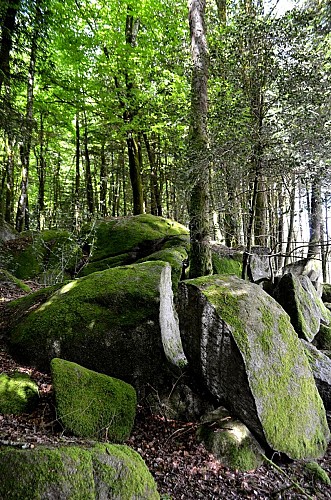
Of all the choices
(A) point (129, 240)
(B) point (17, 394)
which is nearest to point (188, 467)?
(B) point (17, 394)

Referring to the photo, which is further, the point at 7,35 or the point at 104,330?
the point at 7,35

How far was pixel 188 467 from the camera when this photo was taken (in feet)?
11.9

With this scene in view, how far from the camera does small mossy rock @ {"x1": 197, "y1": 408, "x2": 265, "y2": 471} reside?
3.72 m

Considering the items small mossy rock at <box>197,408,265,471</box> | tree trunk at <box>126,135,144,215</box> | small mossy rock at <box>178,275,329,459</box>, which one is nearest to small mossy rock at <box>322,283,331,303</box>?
small mossy rock at <box>178,275,329,459</box>

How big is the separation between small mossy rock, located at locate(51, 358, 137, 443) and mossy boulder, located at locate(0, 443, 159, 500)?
1135mm

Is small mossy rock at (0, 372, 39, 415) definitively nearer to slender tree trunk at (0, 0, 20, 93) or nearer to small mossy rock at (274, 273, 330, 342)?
small mossy rock at (274, 273, 330, 342)

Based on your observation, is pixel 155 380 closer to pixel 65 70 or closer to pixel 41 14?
pixel 41 14

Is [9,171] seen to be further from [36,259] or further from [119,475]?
[119,475]

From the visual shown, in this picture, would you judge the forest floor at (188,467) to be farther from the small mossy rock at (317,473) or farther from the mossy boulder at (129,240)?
the mossy boulder at (129,240)

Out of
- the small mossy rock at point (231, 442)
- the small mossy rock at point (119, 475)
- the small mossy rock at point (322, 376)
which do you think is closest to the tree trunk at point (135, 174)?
the small mossy rock at point (322, 376)

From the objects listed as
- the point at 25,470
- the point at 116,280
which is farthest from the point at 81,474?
the point at 116,280

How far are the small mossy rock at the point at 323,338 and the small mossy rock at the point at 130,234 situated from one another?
4914mm

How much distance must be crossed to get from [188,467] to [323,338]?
16.7 ft

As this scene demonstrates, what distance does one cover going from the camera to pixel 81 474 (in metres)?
2.21
